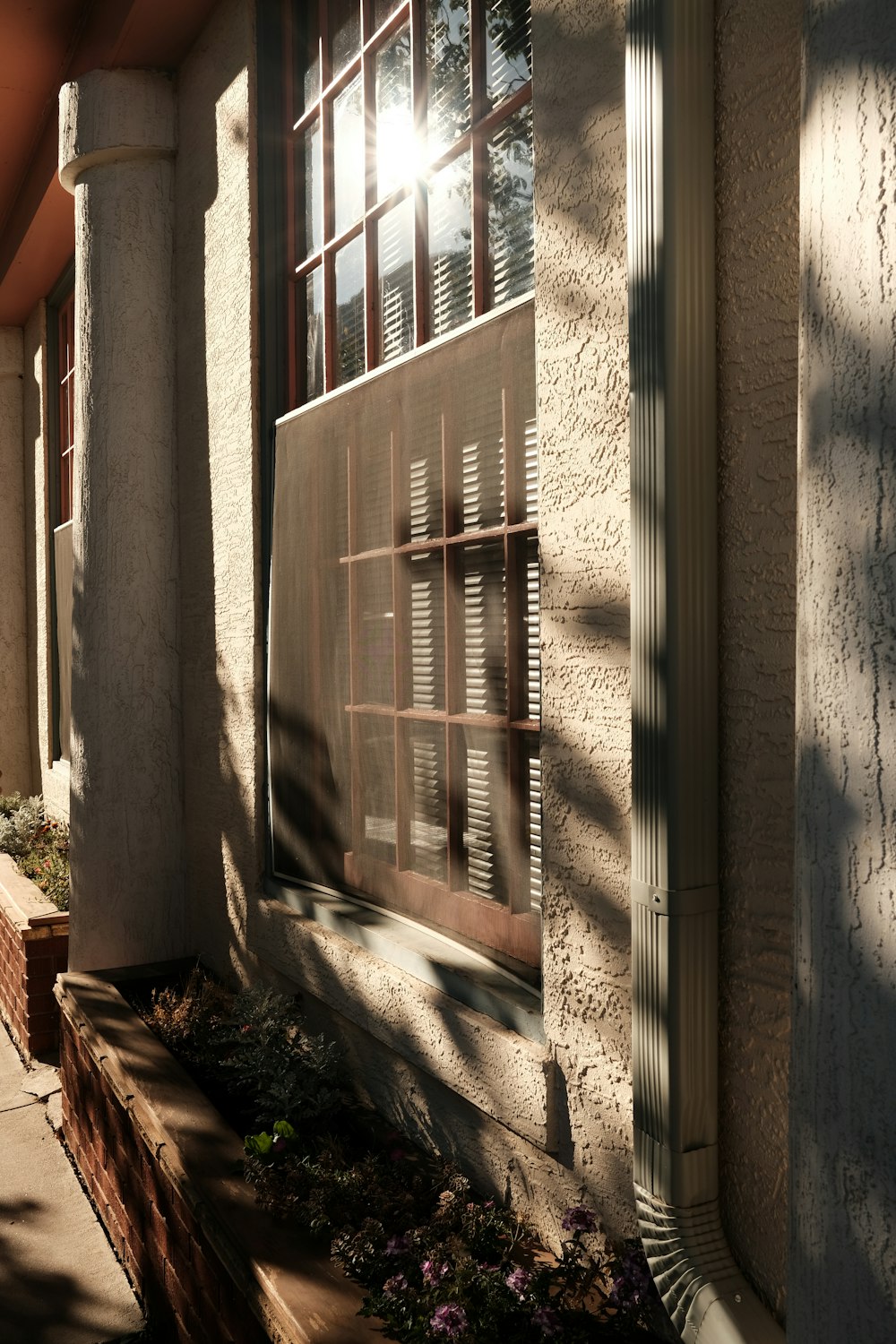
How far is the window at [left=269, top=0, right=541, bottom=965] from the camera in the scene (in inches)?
105

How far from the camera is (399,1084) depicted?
10.0 ft

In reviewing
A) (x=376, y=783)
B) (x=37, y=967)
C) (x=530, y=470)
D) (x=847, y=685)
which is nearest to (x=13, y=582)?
(x=37, y=967)

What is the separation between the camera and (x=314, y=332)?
3830mm

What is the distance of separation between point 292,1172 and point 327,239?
2823 millimetres

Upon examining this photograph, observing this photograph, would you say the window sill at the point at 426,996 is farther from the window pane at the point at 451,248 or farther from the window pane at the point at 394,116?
the window pane at the point at 394,116

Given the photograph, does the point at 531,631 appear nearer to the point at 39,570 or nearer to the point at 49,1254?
the point at 49,1254

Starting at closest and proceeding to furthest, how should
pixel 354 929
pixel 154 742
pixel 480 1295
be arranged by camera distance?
pixel 480 1295 < pixel 354 929 < pixel 154 742

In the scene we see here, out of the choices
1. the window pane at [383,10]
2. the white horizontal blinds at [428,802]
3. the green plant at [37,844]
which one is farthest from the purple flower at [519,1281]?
the green plant at [37,844]

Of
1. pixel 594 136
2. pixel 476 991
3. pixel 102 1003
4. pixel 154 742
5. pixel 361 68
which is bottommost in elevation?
pixel 102 1003

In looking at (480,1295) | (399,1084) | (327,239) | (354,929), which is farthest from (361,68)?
(480,1295)

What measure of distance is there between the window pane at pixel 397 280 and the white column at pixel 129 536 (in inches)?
70.7

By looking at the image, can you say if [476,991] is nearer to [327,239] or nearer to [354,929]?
[354,929]

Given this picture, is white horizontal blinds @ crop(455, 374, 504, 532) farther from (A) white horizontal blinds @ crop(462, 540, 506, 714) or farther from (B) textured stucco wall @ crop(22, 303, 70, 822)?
(B) textured stucco wall @ crop(22, 303, 70, 822)

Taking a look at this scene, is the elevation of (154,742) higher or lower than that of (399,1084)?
Result: higher
